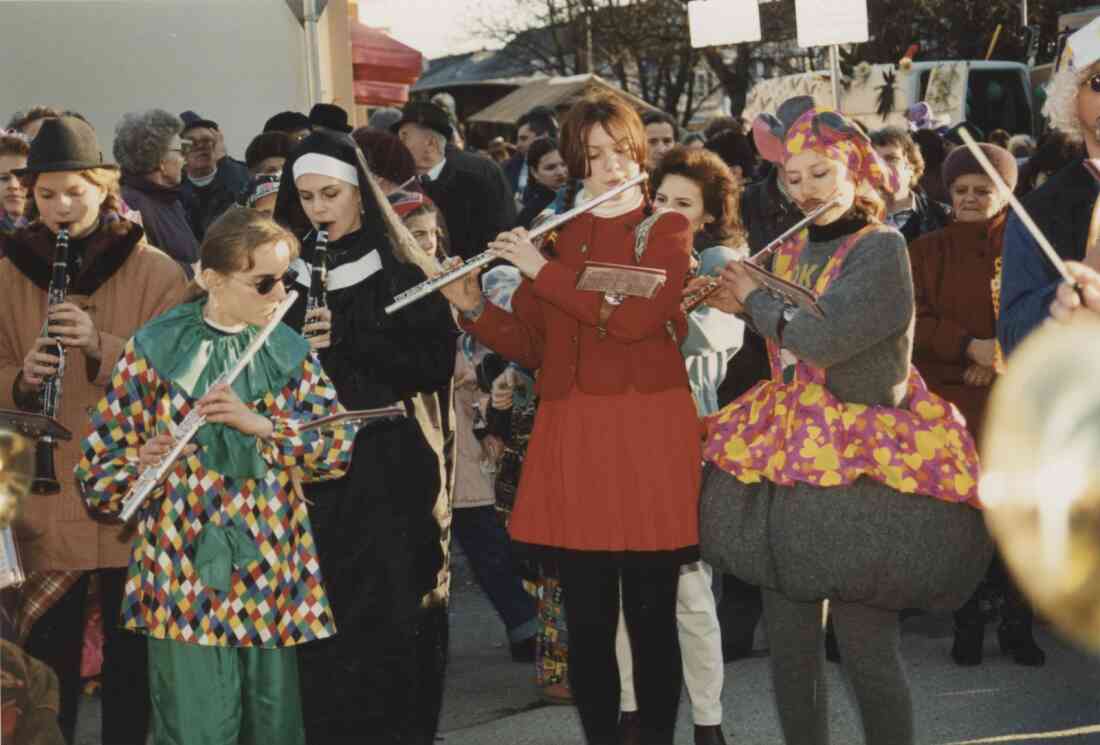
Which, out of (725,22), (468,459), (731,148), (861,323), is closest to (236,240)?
(861,323)

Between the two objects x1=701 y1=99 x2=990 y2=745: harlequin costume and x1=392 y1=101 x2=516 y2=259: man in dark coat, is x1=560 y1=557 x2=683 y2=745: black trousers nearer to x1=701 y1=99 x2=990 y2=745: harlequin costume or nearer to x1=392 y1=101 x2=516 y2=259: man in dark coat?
x1=701 y1=99 x2=990 y2=745: harlequin costume

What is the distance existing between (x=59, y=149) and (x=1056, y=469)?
2.90 metres

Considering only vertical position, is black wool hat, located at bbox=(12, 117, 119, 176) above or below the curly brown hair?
above

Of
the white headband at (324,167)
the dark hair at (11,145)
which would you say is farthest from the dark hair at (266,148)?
the white headband at (324,167)

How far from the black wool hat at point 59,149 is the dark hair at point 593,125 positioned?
1381mm

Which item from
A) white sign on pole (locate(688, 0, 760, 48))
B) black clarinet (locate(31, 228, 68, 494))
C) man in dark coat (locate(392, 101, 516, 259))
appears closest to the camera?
black clarinet (locate(31, 228, 68, 494))

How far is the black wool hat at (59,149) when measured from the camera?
4.83 m

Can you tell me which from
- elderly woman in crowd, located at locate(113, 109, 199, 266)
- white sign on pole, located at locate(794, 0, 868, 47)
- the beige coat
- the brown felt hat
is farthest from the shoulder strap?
white sign on pole, located at locate(794, 0, 868, 47)

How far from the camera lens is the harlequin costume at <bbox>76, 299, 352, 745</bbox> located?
419 cm

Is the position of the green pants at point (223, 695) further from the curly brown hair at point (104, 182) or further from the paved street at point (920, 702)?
the curly brown hair at point (104, 182)

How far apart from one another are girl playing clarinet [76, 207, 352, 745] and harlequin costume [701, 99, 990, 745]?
1061 mm

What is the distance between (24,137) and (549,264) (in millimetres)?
3529

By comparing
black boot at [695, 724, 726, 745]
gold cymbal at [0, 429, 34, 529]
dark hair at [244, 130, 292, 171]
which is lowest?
black boot at [695, 724, 726, 745]

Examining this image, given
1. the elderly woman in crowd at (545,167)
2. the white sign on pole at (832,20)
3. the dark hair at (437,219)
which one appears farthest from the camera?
the white sign on pole at (832,20)
